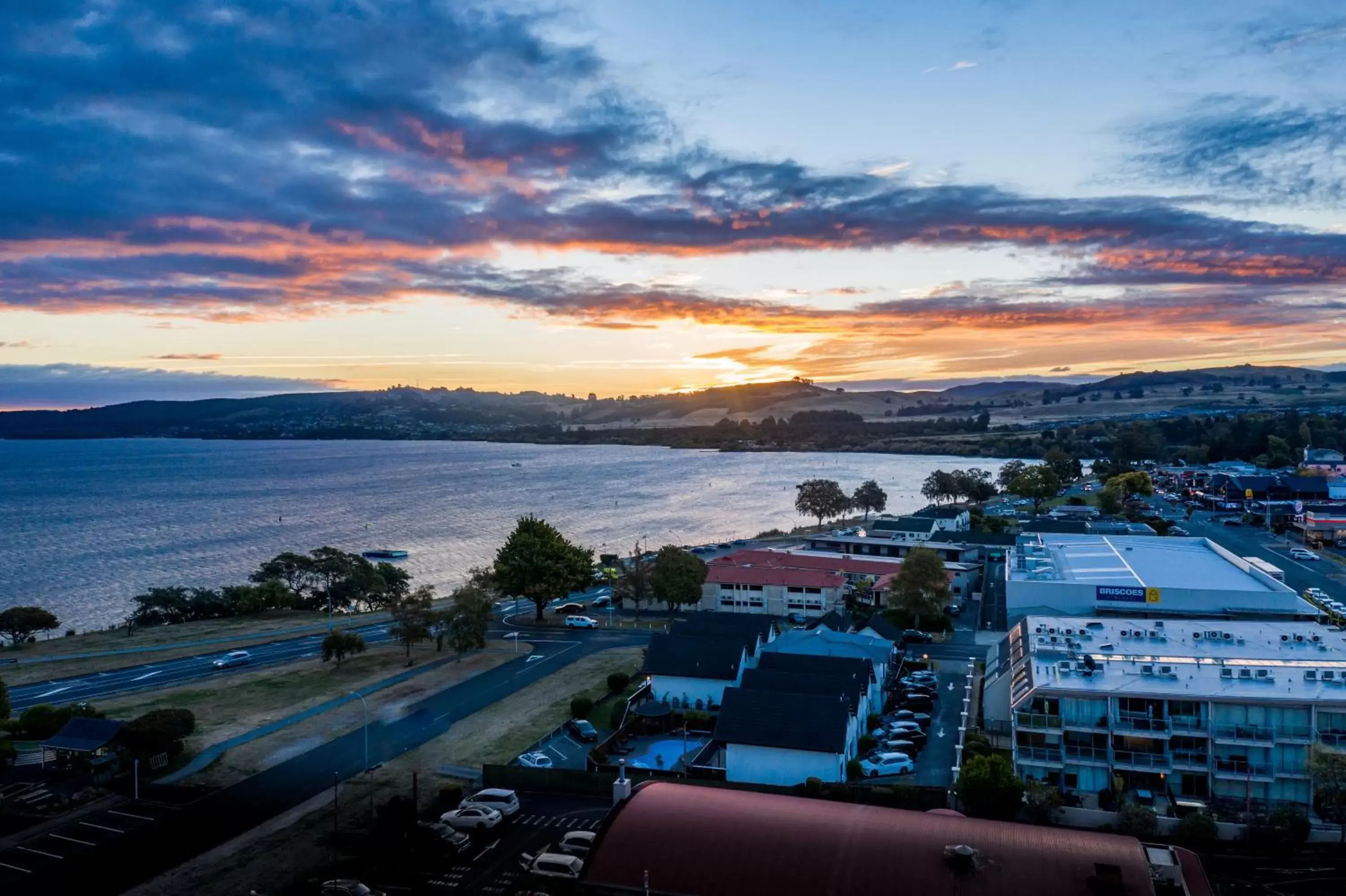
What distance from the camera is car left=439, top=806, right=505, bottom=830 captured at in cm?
2362

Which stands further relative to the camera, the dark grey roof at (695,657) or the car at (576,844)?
the dark grey roof at (695,657)

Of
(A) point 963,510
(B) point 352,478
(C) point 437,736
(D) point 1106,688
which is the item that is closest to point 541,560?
(C) point 437,736

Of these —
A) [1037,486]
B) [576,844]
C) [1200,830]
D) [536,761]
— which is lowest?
[536,761]

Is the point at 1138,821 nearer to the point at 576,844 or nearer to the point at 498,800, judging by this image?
the point at 576,844

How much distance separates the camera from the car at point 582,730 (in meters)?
31.2

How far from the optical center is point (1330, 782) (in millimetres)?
23078

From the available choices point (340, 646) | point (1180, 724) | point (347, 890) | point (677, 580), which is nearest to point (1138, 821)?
point (1180, 724)

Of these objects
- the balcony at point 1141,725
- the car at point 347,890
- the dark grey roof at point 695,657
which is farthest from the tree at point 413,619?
the balcony at point 1141,725

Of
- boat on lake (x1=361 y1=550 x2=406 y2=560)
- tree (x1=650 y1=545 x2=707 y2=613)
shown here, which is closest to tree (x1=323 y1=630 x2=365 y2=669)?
tree (x1=650 y1=545 x2=707 y2=613)

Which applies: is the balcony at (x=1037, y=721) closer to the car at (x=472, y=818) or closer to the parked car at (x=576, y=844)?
the parked car at (x=576, y=844)

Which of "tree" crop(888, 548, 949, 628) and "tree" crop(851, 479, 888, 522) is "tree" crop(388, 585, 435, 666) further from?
"tree" crop(851, 479, 888, 522)

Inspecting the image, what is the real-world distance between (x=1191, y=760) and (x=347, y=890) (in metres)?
23.0

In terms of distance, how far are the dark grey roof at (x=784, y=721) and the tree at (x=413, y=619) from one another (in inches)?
777

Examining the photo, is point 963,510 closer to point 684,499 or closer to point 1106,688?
point 684,499
